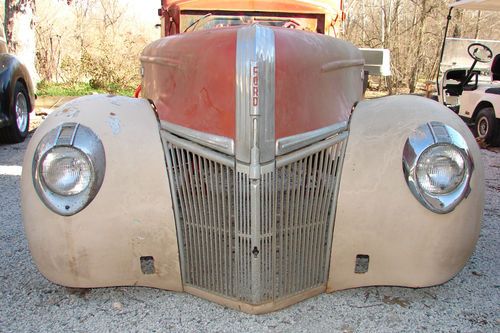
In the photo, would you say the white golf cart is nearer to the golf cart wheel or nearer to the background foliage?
the golf cart wheel

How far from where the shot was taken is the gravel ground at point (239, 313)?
7.23 ft

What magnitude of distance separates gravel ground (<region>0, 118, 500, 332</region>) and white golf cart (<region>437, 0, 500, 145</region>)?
5.37 metres

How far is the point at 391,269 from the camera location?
2285 mm

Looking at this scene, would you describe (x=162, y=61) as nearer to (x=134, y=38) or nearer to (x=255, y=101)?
(x=255, y=101)

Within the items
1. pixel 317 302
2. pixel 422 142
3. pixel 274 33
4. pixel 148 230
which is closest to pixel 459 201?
pixel 422 142

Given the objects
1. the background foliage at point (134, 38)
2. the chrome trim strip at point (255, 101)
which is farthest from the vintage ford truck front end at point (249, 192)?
the background foliage at point (134, 38)

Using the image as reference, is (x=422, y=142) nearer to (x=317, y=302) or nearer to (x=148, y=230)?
(x=317, y=302)

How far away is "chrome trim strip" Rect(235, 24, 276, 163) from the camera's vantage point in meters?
2.05

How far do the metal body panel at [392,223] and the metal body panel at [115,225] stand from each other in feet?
2.76

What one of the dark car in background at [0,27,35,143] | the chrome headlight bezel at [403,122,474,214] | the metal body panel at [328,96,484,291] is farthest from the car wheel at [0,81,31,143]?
the chrome headlight bezel at [403,122,474,214]

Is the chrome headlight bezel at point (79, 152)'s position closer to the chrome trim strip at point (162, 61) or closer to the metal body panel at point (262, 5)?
the chrome trim strip at point (162, 61)

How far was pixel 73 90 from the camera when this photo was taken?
12.5 metres

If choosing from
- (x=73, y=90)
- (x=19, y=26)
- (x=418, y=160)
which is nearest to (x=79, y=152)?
(x=418, y=160)

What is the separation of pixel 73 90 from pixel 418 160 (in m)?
11.9
